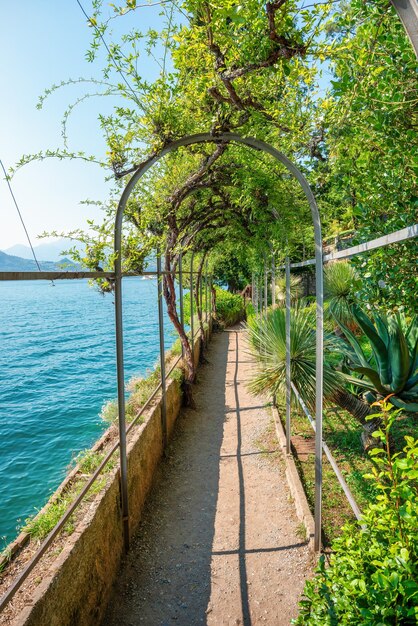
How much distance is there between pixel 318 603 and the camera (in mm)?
1559

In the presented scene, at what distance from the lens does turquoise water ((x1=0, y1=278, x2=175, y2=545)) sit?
22.9 ft

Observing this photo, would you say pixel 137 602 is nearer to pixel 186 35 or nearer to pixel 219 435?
pixel 219 435

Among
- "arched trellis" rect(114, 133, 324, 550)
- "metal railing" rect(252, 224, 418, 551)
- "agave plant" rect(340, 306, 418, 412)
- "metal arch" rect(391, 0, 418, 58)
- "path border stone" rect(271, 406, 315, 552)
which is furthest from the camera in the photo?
"agave plant" rect(340, 306, 418, 412)

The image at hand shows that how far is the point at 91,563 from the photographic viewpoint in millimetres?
2645

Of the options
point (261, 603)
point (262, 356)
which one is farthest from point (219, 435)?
point (261, 603)

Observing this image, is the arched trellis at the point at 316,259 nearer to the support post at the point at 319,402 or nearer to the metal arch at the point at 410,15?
the support post at the point at 319,402

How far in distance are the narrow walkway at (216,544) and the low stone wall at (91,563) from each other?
23 centimetres

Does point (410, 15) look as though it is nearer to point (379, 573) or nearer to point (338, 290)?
point (379, 573)

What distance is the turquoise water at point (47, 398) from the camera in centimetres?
697

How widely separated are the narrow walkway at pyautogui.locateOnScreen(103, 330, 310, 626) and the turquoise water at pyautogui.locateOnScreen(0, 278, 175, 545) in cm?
118

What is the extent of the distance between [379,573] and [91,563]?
2.07 meters

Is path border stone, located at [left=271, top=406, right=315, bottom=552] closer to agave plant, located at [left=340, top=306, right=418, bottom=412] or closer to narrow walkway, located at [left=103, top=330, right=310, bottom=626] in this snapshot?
narrow walkway, located at [left=103, top=330, right=310, bottom=626]

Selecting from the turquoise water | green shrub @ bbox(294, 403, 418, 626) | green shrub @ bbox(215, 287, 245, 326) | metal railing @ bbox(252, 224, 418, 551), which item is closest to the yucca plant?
metal railing @ bbox(252, 224, 418, 551)

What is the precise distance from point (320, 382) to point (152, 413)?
7.74 feet
